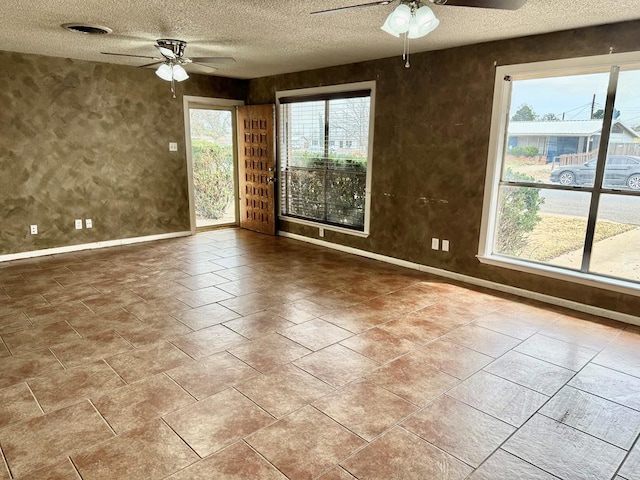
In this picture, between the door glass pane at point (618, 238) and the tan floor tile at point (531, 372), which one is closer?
the tan floor tile at point (531, 372)

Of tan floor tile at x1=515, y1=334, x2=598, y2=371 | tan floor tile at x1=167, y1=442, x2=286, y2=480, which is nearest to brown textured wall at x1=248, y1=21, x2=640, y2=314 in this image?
tan floor tile at x1=515, y1=334, x2=598, y2=371

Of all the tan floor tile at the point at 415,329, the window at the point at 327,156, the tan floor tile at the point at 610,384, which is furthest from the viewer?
the window at the point at 327,156

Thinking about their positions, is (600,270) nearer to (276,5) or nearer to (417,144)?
(417,144)

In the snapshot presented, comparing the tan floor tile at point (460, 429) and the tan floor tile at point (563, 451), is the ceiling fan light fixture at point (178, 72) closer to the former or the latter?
the tan floor tile at point (460, 429)

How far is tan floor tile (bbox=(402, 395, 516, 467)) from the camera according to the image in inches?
A: 79.3

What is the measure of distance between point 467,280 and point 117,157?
4.80m

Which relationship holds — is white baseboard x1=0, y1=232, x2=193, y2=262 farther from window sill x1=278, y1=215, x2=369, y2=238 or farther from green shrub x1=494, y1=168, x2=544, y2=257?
green shrub x1=494, y1=168, x2=544, y2=257

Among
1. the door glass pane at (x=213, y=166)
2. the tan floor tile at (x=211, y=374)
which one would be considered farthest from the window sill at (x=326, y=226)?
the tan floor tile at (x=211, y=374)

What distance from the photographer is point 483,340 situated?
3180mm

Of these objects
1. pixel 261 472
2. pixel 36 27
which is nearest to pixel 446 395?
pixel 261 472

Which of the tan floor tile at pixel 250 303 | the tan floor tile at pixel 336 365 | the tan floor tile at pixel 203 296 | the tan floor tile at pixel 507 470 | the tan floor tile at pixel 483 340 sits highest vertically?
the tan floor tile at pixel 203 296

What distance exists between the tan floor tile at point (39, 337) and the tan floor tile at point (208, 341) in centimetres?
81

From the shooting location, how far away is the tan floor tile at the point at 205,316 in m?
3.41

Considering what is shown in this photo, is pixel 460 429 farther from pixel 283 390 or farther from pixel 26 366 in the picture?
pixel 26 366
